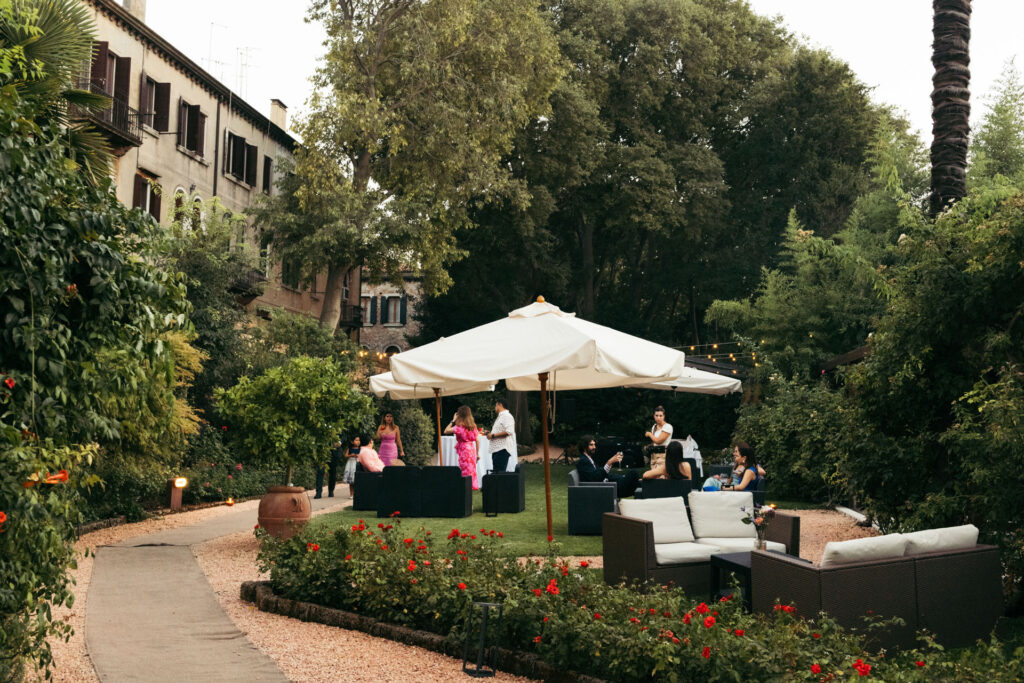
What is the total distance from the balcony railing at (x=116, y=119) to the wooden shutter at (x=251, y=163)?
6.48 metres

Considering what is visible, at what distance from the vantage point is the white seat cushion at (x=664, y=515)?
7910mm

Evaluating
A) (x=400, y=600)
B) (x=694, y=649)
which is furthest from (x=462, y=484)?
(x=694, y=649)

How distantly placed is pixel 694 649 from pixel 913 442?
4.16 meters

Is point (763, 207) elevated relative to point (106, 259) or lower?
elevated

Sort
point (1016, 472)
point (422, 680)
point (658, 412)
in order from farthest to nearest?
point (658, 412) → point (1016, 472) → point (422, 680)

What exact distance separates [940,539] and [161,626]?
5.41 meters

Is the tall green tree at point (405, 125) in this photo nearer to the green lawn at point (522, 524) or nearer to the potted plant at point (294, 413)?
the green lawn at point (522, 524)

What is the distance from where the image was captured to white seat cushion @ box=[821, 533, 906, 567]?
572 cm

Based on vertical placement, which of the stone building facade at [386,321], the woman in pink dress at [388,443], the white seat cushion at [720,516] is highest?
the stone building facade at [386,321]

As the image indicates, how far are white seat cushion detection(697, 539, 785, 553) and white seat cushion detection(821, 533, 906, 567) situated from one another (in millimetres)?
1787

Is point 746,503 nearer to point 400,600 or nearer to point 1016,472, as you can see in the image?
point 1016,472

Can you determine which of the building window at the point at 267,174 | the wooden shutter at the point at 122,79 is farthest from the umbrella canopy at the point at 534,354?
the building window at the point at 267,174

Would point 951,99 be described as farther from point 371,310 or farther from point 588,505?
point 371,310

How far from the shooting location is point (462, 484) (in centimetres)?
1295
